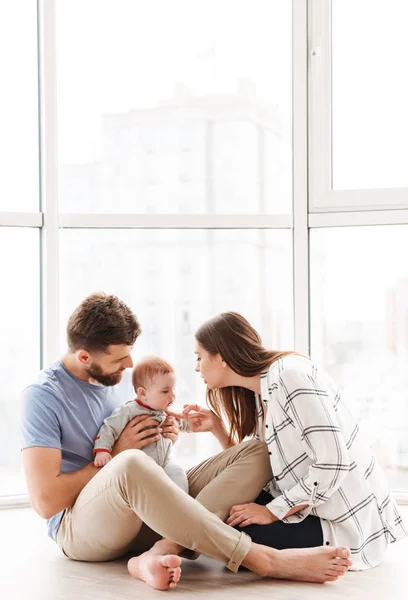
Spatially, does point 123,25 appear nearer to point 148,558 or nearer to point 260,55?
point 260,55

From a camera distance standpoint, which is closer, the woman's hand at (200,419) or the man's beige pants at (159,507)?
the man's beige pants at (159,507)

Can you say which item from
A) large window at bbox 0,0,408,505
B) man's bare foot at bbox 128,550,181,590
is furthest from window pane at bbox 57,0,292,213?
man's bare foot at bbox 128,550,181,590

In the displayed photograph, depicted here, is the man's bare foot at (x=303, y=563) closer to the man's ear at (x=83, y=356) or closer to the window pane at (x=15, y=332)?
the man's ear at (x=83, y=356)

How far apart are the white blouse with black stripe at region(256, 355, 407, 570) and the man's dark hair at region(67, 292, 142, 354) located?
469 millimetres

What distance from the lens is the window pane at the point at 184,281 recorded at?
354 cm

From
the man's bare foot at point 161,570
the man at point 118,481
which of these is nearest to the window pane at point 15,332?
the man at point 118,481

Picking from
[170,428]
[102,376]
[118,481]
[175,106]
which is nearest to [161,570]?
[118,481]

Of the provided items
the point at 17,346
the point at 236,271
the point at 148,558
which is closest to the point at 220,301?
the point at 236,271

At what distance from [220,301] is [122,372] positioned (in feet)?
3.46

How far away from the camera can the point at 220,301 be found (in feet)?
11.8

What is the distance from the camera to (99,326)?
255 cm

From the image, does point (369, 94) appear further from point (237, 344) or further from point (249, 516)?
point (249, 516)

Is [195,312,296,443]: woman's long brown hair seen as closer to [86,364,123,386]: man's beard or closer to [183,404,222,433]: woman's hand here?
[183,404,222,433]: woman's hand

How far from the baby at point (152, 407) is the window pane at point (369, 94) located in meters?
1.35
